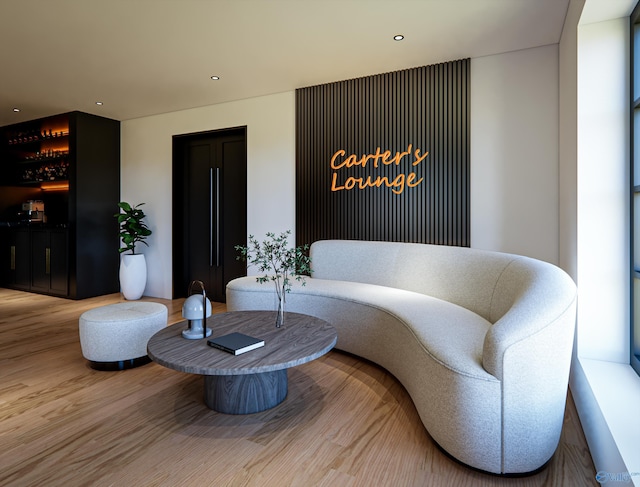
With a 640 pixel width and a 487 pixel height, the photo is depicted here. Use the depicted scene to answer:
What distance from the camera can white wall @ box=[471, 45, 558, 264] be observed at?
136 inches

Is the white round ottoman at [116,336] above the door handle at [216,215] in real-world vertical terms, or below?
below

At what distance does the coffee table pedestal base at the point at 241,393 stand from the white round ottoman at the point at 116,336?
3.28ft

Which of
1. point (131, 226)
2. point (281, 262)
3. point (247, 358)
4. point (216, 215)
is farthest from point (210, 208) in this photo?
point (247, 358)

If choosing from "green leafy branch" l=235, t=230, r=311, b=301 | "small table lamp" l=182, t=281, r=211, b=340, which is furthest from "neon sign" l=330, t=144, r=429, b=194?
"small table lamp" l=182, t=281, r=211, b=340

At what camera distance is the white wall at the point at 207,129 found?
482cm

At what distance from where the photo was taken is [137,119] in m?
6.04

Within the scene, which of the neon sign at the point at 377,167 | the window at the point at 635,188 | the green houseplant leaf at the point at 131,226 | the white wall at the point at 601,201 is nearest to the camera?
the window at the point at 635,188

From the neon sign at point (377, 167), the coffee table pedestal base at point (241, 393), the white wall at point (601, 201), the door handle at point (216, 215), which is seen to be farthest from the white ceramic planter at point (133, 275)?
the white wall at point (601, 201)

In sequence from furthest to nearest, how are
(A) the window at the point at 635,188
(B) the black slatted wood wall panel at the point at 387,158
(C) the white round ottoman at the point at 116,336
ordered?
(B) the black slatted wood wall panel at the point at 387,158
(C) the white round ottoman at the point at 116,336
(A) the window at the point at 635,188

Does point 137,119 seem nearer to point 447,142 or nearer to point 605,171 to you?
point 447,142

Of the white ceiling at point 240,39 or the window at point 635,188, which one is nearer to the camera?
the window at point 635,188

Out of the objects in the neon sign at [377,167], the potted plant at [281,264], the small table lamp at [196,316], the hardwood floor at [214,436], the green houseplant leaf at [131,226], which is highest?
the neon sign at [377,167]

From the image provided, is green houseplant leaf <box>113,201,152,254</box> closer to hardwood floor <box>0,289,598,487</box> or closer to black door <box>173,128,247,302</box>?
black door <box>173,128,247,302</box>

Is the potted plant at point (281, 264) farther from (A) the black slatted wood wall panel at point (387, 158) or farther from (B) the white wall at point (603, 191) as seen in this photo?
(B) the white wall at point (603, 191)
